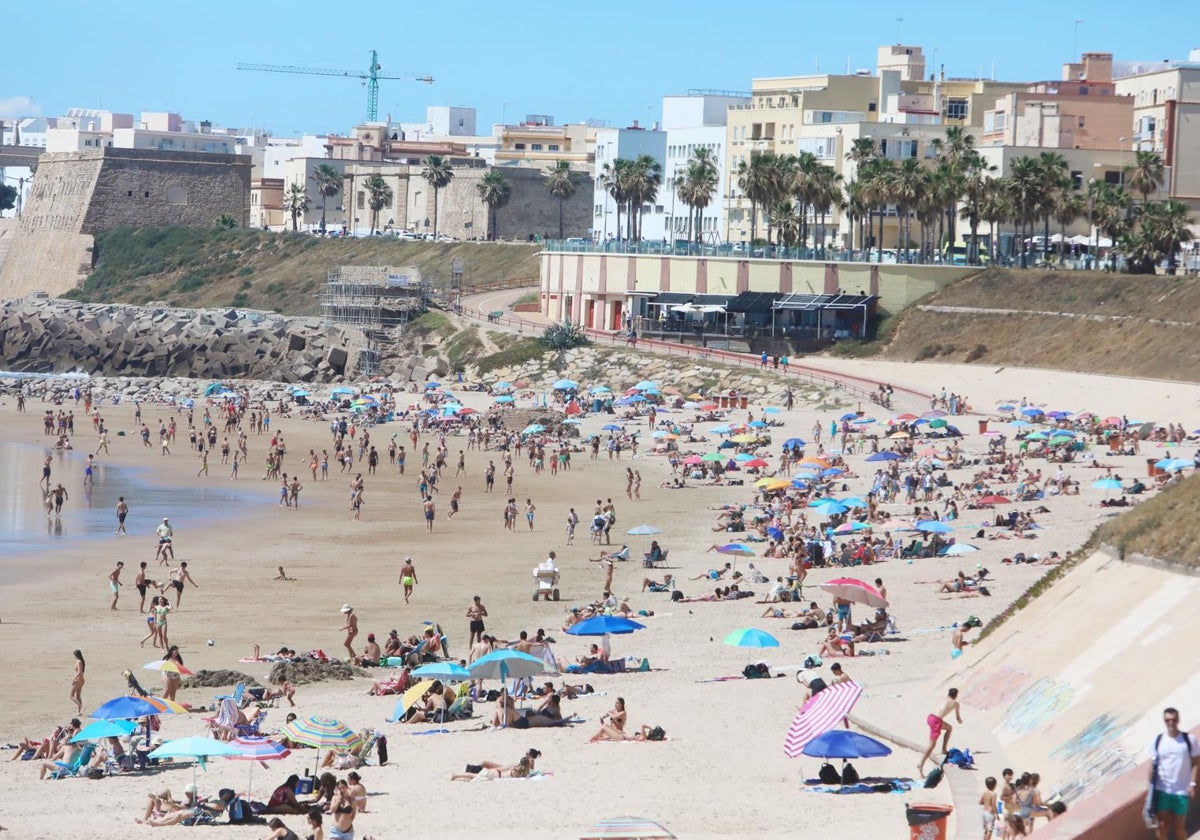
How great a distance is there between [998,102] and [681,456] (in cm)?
4321

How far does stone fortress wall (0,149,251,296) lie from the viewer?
116 m

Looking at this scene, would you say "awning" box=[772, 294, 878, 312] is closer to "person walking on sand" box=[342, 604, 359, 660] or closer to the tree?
the tree

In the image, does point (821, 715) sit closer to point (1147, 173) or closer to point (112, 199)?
point (1147, 173)

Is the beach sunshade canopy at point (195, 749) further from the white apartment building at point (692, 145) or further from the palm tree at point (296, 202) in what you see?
the palm tree at point (296, 202)

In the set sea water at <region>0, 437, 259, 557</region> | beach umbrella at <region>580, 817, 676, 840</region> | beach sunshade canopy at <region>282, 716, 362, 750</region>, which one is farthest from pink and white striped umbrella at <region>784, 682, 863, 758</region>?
sea water at <region>0, 437, 259, 557</region>

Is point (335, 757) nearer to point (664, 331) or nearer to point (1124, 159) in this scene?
point (664, 331)

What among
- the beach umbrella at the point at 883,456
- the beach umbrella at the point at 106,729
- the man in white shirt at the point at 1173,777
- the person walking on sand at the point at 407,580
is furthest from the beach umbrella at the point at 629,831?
the beach umbrella at the point at 883,456

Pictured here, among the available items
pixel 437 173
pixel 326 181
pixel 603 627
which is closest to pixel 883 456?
pixel 603 627

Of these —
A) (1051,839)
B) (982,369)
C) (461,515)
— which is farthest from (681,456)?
(1051,839)

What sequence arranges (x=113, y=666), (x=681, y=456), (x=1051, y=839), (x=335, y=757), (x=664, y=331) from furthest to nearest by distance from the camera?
(x=664, y=331)
(x=681, y=456)
(x=113, y=666)
(x=335, y=757)
(x=1051, y=839)

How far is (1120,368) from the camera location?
180ft

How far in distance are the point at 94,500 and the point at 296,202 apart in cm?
8062

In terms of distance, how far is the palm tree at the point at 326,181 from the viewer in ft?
384

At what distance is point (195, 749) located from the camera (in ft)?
55.0
